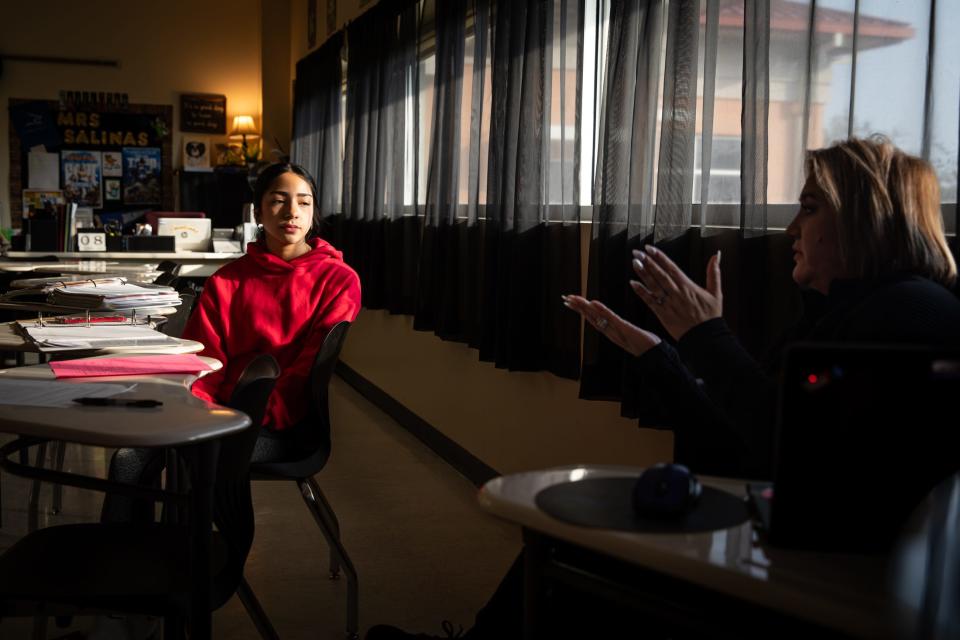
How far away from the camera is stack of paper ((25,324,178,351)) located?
2.15 m

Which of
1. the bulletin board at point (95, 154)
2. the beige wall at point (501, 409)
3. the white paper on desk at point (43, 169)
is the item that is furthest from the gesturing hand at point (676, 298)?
the white paper on desk at point (43, 169)

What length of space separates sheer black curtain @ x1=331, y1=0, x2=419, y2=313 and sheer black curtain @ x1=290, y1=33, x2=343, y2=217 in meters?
0.63

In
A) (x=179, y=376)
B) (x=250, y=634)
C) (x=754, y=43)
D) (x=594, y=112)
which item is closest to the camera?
(x=179, y=376)

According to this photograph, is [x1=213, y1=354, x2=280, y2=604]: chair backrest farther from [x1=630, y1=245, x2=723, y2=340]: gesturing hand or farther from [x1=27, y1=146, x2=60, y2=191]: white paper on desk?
[x1=27, y1=146, x2=60, y2=191]: white paper on desk

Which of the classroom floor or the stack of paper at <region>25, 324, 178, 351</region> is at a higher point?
the stack of paper at <region>25, 324, 178, 351</region>

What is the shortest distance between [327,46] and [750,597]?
685cm

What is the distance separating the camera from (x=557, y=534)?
3.56ft

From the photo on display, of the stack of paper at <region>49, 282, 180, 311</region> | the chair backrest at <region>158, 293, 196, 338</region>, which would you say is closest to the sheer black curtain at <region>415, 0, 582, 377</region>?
the chair backrest at <region>158, 293, 196, 338</region>

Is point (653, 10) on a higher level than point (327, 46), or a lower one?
lower

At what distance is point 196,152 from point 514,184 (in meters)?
7.28

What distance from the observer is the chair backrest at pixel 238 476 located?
1728mm

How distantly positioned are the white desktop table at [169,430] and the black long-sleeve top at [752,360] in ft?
2.38

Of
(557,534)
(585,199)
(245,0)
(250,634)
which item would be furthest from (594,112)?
(245,0)

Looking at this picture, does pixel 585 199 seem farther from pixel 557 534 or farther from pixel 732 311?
pixel 557 534
